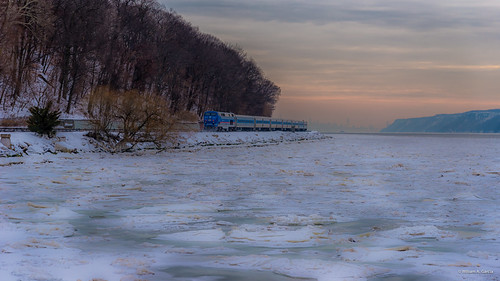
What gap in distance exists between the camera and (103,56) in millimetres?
62281

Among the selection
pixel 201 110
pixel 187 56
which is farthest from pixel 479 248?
pixel 201 110

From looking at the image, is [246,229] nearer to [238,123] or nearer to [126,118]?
[126,118]

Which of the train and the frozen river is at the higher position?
the train

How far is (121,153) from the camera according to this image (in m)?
38.7

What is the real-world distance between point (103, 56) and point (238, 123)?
950 inches

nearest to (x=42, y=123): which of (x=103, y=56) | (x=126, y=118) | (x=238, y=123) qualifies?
(x=126, y=118)

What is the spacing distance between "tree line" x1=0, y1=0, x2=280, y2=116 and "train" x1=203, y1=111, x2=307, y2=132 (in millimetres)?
6115

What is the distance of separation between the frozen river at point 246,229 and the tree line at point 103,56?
24.8m

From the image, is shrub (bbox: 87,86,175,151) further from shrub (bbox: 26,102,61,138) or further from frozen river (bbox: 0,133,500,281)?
frozen river (bbox: 0,133,500,281)

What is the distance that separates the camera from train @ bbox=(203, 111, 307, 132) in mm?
71688

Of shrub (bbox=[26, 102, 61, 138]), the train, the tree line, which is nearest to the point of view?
shrub (bbox=[26, 102, 61, 138])

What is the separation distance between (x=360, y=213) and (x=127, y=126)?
29.6 m

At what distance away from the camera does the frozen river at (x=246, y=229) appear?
8.05m

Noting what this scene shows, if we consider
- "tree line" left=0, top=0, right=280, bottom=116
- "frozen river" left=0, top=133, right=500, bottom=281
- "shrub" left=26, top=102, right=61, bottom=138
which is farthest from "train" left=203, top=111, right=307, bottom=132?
"frozen river" left=0, top=133, right=500, bottom=281
